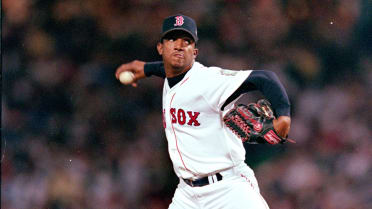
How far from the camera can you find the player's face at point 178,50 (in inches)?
77.5

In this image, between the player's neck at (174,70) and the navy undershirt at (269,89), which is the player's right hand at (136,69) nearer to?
the player's neck at (174,70)

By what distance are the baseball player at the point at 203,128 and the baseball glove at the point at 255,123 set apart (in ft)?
0.09

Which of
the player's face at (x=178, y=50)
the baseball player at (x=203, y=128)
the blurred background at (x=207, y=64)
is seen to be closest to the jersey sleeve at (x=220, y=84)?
the baseball player at (x=203, y=128)

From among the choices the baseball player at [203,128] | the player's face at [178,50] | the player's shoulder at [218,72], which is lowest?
the baseball player at [203,128]

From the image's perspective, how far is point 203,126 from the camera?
188cm

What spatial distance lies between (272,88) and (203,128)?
383mm

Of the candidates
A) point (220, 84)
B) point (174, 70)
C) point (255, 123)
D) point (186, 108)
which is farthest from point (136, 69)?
point (255, 123)

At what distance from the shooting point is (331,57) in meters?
2.87

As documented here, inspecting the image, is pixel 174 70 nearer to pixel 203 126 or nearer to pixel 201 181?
pixel 203 126

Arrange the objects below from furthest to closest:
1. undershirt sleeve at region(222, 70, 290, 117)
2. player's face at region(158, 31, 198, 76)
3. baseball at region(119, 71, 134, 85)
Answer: baseball at region(119, 71, 134, 85), player's face at region(158, 31, 198, 76), undershirt sleeve at region(222, 70, 290, 117)

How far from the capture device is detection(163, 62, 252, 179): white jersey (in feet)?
5.99

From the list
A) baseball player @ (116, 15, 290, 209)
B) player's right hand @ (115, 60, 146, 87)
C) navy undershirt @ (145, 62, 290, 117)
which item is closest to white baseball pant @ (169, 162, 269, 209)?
baseball player @ (116, 15, 290, 209)

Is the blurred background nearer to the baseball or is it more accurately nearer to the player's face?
the baseball

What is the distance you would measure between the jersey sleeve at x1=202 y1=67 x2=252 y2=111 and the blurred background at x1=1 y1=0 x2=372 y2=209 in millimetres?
1059
